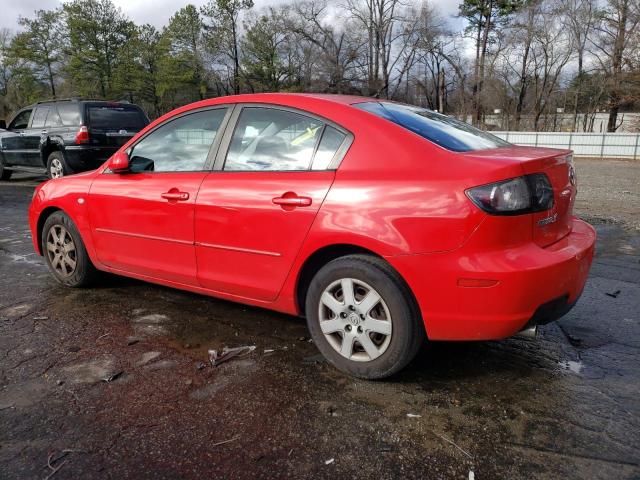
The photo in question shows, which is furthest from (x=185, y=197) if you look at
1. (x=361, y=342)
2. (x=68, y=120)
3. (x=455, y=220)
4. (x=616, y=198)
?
(x=616, y=198)

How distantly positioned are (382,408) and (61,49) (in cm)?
6441

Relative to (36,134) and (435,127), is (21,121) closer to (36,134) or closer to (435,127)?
(36,134)

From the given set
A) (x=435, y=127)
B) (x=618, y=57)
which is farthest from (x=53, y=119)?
(x=618, y=57)

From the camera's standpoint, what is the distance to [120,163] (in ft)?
12.6

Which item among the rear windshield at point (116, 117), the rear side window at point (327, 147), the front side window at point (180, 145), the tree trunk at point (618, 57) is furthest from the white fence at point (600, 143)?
the rear side window at point (327, 147)

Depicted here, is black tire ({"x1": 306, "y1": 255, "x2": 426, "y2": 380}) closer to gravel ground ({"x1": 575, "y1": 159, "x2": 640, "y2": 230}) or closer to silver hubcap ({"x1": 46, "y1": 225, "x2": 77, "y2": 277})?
silver hubcap ({"x1": 46, "y1": 225, "x2": 77, "y2": 277})

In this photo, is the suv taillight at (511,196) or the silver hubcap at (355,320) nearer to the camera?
the suv taillight at (511,196)

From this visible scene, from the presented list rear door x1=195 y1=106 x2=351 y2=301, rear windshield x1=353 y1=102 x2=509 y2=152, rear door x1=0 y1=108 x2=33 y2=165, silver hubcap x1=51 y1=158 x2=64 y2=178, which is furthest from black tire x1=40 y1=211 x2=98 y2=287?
rear door x1=0 y1=108 x2=33 y2=165

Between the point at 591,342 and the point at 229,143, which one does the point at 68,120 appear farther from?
the point at 591,342

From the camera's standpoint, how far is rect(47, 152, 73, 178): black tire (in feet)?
34.8

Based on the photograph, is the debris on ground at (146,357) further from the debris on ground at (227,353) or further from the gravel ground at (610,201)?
the gravel ground at (610,201)

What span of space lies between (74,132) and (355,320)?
9538 millimetres

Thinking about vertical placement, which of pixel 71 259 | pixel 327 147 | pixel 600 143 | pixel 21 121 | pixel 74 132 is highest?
pixel 21 121

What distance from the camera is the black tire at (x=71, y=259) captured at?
4.31 metres
